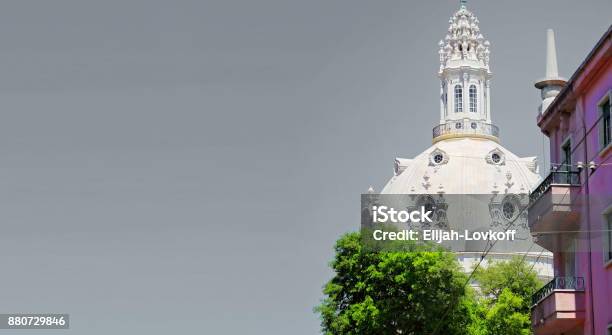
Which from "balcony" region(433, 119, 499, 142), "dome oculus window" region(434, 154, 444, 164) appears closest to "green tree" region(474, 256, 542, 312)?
"dome oculus window" region(434, 154, 444, 164)

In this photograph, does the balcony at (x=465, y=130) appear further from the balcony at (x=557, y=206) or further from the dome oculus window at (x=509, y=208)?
the balcony at (x=557, y=206)

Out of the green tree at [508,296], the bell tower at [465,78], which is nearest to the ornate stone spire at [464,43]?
the bell tower at [465,78]

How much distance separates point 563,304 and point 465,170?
96833 millimetres

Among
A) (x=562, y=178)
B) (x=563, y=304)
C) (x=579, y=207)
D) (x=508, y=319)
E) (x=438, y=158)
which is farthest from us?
(x=438, y=158)

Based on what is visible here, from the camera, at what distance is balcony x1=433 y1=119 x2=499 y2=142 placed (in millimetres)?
146000

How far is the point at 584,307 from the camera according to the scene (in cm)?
4291

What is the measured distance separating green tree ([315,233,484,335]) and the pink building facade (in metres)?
19.4

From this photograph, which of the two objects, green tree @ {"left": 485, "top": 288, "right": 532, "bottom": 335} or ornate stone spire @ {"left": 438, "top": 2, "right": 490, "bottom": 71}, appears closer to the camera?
green tree @ {"left": 485, "top": 288, "right": 532, "bottom": 335}

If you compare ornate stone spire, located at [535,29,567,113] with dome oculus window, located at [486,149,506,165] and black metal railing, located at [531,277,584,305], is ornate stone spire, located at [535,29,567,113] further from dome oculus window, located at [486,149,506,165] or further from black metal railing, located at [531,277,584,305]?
dome oculus window, located at [486,149,506,165]

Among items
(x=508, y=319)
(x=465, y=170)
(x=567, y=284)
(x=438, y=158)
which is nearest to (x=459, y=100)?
(x=438, y=158)

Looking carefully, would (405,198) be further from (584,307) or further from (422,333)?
(584,307)

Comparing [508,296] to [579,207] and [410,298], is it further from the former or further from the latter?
[579,207]

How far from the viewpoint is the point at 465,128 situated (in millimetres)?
146500

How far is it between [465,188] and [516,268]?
181 ft
